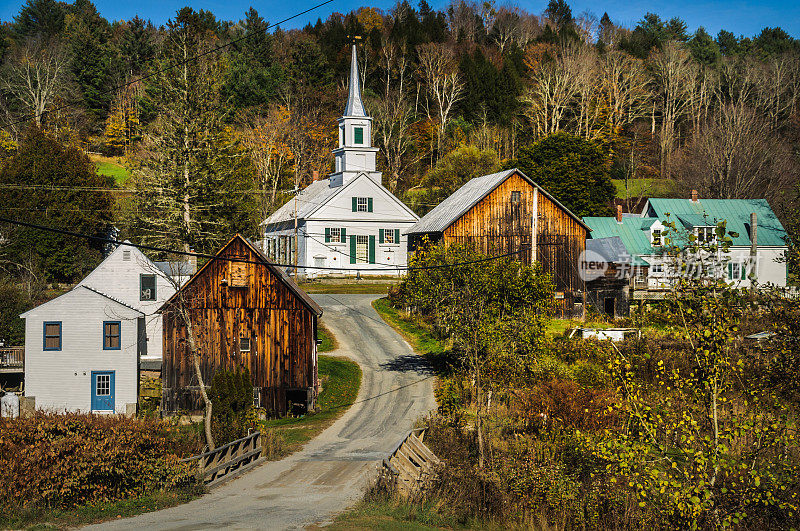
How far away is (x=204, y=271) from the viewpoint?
1485 inches

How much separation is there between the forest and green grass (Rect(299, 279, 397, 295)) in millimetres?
6219

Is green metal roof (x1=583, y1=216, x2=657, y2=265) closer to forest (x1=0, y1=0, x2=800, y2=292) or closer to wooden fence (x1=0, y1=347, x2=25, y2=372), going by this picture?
forest (x1=0, y1=0, x2=800, y2=292)

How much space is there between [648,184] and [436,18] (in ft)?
167

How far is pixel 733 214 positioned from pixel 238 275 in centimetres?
4112

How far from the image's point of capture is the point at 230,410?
27266 millimetres

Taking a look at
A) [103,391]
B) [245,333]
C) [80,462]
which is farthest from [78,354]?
[80,462]

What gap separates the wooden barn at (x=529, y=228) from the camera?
50375mm

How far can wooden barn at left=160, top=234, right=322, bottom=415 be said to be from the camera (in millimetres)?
37375

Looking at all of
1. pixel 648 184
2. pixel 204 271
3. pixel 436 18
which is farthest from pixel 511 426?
pixel 436 18

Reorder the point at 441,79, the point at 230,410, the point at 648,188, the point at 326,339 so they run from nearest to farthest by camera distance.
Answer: the point at 230,410 → the point at 326,339 → the point at 648,188 → the point at 441,79

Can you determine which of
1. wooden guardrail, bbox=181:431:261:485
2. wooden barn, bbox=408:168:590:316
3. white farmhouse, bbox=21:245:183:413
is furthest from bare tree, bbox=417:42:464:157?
wooden guardrail, bbox=181:431:261:485

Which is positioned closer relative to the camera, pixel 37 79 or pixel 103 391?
pixel 103 391

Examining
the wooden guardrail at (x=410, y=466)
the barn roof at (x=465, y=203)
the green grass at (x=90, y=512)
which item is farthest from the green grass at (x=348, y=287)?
the green grass at (x=90, y=512)

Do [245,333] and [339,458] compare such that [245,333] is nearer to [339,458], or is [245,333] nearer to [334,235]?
[339,458]
